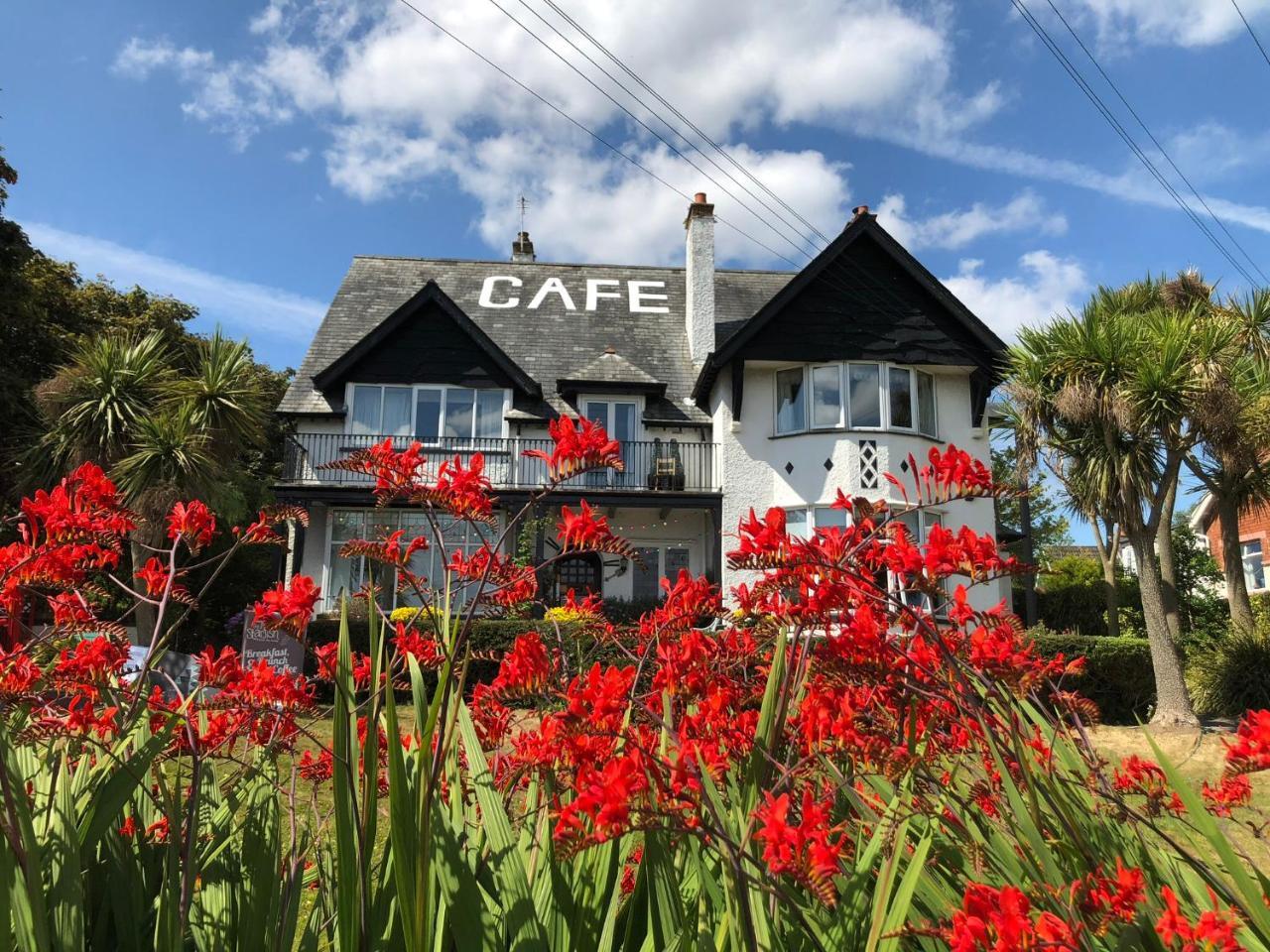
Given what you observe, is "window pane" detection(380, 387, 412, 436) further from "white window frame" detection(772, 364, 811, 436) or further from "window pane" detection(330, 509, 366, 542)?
"white window frame" detection(772, 364, 811, 436)

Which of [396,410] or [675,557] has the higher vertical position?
[396,410]

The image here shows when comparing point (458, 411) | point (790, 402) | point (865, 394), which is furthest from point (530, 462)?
point (865, 394)

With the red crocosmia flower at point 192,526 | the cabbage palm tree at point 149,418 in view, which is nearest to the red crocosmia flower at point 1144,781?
the red crocosmia flower at point 192,526

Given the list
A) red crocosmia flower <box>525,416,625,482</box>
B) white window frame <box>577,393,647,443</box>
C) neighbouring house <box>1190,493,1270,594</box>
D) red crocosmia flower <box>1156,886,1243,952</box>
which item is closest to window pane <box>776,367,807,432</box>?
white window frame <box>577,393,647,443</box>

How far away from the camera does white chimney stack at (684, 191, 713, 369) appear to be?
A: 20031 millimetres

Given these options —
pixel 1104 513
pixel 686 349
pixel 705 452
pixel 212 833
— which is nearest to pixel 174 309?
pixel 686 349

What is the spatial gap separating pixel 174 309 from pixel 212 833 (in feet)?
103

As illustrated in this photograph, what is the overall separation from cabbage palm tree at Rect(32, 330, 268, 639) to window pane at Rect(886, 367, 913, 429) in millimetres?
11825

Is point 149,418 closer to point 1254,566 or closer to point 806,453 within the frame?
point 806,453

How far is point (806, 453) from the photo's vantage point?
56.2ft

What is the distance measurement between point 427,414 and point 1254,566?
29.6 m

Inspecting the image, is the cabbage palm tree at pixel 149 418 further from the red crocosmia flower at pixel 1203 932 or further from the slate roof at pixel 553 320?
the red crocosmia flower at pixel 1203 932

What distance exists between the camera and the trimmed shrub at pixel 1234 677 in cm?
1309

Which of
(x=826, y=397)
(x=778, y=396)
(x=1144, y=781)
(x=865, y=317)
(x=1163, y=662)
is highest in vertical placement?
(x=865, y=317)
